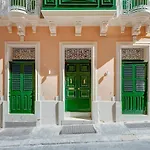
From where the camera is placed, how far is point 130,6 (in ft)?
23.5

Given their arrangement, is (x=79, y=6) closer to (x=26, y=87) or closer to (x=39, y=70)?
(x=39, y=70)

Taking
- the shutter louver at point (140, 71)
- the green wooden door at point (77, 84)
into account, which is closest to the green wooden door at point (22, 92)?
the green wooden door at point (77, 84)

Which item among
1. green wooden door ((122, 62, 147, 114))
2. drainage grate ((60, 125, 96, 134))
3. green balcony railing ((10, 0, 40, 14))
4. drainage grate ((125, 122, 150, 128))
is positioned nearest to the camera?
drainage grate ((60, 125, 96, 134))

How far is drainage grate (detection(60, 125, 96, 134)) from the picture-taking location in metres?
6.61

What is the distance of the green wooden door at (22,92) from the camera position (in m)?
7.66

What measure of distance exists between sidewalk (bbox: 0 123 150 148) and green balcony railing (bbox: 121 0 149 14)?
4.65 metres

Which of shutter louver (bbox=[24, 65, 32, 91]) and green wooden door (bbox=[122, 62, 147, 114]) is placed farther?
green wooden door (bbox=[122, 62, 147, 114])

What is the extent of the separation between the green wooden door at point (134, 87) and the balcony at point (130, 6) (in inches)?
88.1

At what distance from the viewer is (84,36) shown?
7.57m

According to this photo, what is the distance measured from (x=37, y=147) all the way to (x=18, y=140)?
901mm

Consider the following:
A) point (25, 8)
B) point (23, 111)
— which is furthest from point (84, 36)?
point (23, 111)

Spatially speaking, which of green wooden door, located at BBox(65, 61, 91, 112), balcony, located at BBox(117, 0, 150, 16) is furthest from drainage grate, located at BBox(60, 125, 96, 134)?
balcony, located at BBox(117, 0, 150, 16)

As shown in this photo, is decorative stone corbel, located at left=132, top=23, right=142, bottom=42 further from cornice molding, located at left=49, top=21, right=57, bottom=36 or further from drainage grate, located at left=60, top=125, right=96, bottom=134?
drainage grate, located at left=60, top=125, right=96, bottom=134

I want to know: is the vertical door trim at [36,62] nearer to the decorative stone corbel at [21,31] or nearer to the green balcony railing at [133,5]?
the decorative stone corbel at [21,31]
